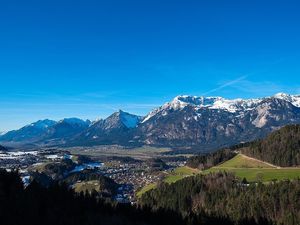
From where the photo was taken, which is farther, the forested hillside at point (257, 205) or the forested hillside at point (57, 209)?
the forested hillside at point (257, 205)

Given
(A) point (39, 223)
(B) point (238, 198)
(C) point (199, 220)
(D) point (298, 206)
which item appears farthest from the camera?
(B) point (238, 198)

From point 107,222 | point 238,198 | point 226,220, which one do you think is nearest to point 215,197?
point 238,198

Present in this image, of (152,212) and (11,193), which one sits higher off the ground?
(11,193)

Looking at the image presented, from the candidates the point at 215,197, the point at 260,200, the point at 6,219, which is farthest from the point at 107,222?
the point at 215,197

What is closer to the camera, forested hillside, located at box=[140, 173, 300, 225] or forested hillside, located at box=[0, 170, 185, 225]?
forested hillside, located at box=[0, 170, 185, 225]

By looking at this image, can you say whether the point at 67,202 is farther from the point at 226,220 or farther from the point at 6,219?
the point at 226,220

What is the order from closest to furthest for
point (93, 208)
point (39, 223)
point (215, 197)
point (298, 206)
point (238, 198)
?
point (39, 223) < point (93, 208) < point (298, 206) < point (238, 198) < point (215, 197)

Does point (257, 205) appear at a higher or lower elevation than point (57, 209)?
lower

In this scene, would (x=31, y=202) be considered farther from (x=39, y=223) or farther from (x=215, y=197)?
(x=215, y=197)

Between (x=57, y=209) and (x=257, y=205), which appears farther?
(x=257, y=205)

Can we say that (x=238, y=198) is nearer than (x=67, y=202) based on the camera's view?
No
